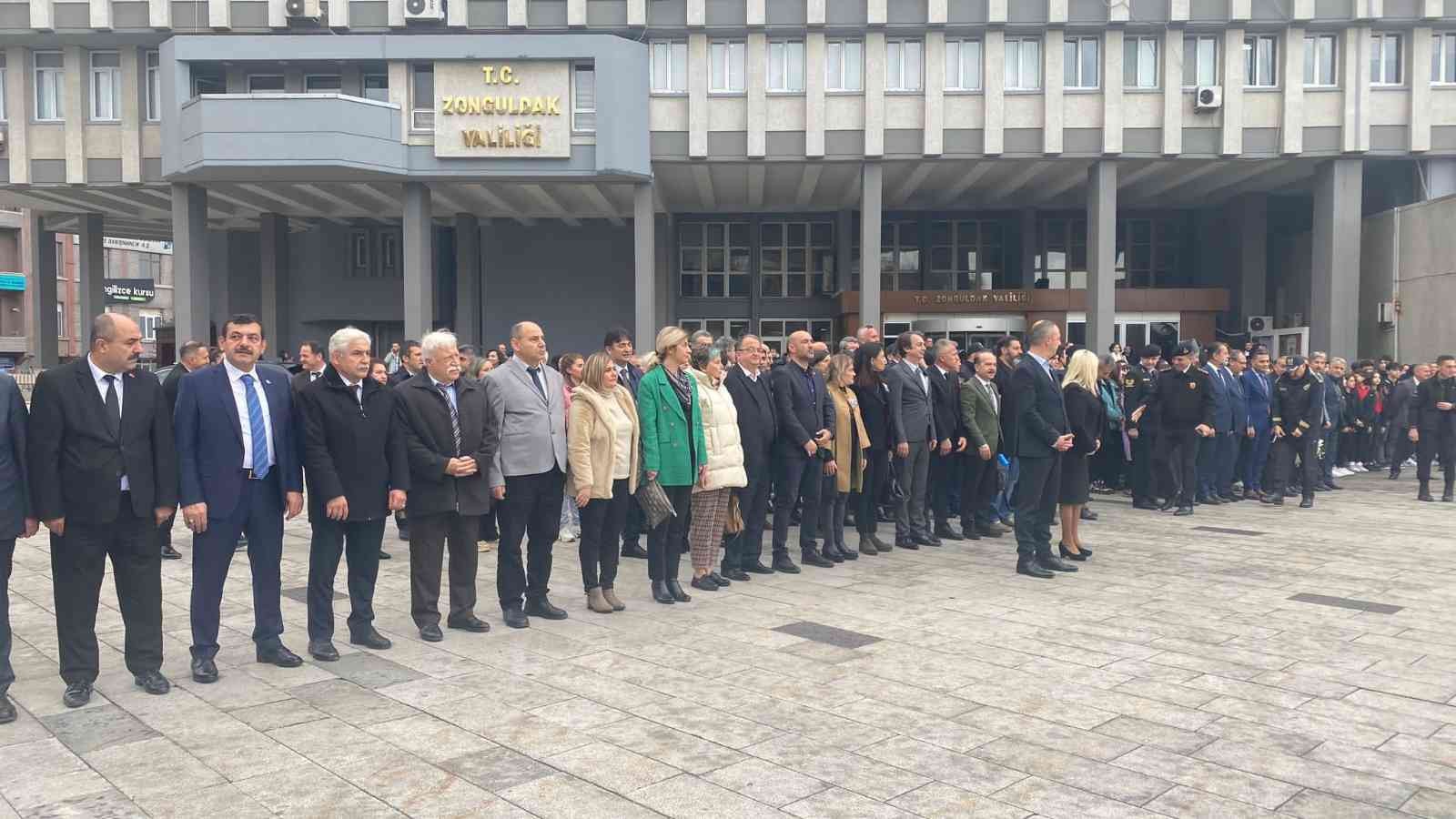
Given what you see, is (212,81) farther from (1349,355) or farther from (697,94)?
(1349,355)

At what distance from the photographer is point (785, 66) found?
26.8 meters

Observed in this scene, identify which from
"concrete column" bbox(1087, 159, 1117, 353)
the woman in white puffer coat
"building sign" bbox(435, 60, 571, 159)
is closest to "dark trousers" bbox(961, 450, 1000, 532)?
the woman in white puffer coat

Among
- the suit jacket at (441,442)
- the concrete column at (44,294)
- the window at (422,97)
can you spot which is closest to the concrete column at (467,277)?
the window at (422,97)

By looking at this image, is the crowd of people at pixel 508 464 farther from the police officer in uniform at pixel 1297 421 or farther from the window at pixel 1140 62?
the window at pixel 1140 62

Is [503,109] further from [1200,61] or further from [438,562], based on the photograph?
[438,562]

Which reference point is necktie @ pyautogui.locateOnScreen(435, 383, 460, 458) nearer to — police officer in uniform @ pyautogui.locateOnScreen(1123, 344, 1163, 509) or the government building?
police officer in uniform @ pyautogui.locateOnScreen(1123, 344, 1163, 509)

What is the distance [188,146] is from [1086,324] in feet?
77.3

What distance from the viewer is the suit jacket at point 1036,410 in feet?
27.7

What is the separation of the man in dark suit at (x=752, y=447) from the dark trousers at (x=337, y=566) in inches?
116

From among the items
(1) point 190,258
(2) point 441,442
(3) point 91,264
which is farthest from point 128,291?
(2) point 441,442

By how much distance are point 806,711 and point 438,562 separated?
109 inches

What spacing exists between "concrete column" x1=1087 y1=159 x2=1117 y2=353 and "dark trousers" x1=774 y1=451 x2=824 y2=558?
19833 millimetres

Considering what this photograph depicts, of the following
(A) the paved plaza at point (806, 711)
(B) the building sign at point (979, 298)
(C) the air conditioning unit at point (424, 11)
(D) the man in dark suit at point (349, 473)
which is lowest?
(A) the paved plaza at point (806, 711)

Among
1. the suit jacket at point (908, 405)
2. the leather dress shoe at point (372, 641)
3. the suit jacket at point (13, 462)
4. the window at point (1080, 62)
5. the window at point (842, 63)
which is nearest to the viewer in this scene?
the suit jacket at point (13, 462)
